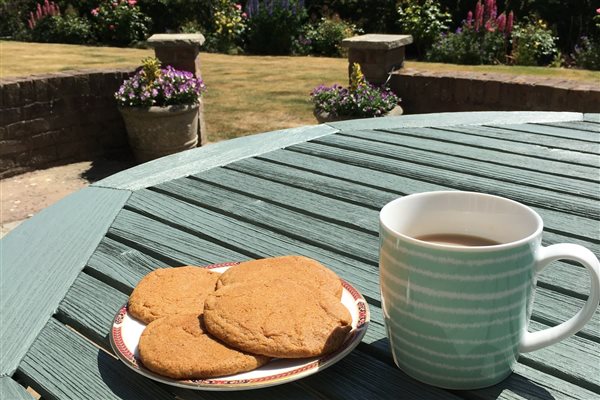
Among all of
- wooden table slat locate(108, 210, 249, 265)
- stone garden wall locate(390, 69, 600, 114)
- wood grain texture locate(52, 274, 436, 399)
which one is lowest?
stone garden wall locate(390, 69, 600, 114)

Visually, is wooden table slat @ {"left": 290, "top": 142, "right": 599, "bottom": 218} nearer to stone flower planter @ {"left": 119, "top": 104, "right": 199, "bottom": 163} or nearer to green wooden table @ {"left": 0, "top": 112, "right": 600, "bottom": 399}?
green wooden table @ {"left": 0, "top": 112, "right": 600, "bottom": 399}

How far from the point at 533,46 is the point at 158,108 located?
6.62m

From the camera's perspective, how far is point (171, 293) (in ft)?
2.96

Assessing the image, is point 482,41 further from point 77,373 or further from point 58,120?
point 77,373

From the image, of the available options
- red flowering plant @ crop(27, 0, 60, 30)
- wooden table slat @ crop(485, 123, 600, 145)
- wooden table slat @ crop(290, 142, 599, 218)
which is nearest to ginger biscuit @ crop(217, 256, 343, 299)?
wooden table slat @ crop(290, 142, 599, 218)

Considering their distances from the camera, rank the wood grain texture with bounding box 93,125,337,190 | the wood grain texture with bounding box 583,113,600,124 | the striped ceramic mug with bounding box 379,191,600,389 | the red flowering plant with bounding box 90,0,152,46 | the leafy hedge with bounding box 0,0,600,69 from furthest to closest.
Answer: the red flowering plant with bounding box 90,0,152,46 < the leafy hedge with bounding box 0,0,600,69 < the wood grain texture with bounding box 583,113,600,124 < the wood grain texture with bounding box 93,125,337,190 < the striped ceramic mug with bounding box 379,191,600,389

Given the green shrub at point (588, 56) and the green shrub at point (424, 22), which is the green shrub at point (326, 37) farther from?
the green shrub at point (588, 56)

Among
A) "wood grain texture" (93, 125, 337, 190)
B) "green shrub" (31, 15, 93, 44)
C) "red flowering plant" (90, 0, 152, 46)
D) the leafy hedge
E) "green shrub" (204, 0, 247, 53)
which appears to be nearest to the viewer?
"wood grain texture" (93, 125, 337, 190)

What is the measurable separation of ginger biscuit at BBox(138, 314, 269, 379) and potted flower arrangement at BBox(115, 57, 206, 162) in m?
4.95

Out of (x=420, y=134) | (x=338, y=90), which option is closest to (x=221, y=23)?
(x=338, y=90)

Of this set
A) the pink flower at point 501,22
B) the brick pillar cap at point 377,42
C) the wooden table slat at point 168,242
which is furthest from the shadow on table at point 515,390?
the pink flower at point 501,22

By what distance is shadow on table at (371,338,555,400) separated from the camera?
75 centimetres

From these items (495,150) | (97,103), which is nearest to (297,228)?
(495,150)

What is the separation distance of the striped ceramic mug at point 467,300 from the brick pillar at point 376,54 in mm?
4686
